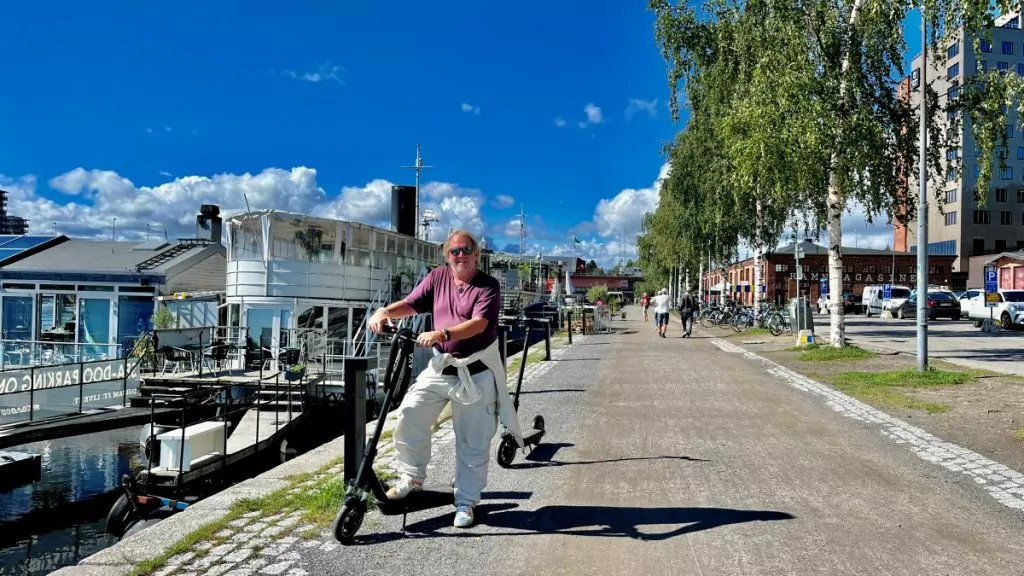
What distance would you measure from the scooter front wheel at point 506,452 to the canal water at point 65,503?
332 cm

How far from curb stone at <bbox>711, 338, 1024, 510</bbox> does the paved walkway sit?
4cm

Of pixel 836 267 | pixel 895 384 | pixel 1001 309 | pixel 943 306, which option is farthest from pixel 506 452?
pixel 943 306

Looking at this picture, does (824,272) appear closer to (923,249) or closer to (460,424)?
(923,249)

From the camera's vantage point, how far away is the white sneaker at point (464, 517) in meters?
4.39

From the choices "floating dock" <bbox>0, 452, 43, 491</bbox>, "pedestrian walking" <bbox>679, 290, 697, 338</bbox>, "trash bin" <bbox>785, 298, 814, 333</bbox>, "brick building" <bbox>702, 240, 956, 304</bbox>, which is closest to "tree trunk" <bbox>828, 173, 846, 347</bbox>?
"trash bin" <bbox>785, 298, 814, 333</bbox>

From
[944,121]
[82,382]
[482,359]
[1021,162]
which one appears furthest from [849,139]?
[1021,162]

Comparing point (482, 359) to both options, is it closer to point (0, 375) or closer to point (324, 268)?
point (0, 375)

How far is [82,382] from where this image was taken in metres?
13.0

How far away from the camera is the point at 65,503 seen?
32.3 ft

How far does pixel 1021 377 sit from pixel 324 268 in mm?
14851

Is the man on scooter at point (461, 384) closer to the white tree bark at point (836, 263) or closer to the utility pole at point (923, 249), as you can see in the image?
the utility pole at point (923, 249)

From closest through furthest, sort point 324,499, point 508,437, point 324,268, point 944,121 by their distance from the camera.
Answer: point 324,499, point 508,437, point 944,121, point 324,268

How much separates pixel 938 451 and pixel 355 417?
5.43m

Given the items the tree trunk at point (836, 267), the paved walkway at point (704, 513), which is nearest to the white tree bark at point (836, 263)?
the tree trunk at point (836, 267)
